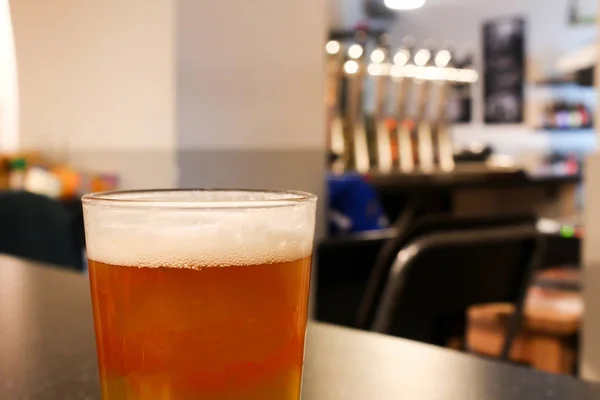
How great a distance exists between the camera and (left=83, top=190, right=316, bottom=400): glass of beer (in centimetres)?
34

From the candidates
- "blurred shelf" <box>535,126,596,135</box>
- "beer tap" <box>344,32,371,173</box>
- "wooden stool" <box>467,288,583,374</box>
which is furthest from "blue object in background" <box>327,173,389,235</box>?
"blurred shelf" <box>535,126,596,135</box>

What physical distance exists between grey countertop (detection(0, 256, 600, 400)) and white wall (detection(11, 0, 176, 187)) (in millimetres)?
1975

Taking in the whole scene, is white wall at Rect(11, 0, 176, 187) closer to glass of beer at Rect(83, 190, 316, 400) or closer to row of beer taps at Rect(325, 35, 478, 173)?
row of beer taps at Rect(325, 35, 478, 173)

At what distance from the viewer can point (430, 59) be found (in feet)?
18.6

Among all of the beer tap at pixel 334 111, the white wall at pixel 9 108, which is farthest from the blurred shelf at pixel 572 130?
the white wall at pixel 9 108

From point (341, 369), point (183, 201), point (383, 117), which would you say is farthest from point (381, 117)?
point (183, 201)

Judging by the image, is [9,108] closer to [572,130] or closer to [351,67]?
[351,67]

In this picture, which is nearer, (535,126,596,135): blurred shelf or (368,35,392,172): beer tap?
(368,35,392,172): beer tap

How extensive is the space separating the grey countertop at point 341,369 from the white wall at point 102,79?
1.98 m

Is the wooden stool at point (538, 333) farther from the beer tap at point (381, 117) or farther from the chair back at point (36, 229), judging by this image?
the beer tap at point (381, 117)

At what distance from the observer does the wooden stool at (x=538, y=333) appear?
1946 millimetres

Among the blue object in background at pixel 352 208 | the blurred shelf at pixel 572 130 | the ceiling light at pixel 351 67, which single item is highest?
the ceiling light at pixel 351 67

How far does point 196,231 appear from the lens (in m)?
0.34

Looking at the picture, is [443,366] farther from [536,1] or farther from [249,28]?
[536,1]
